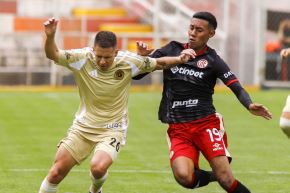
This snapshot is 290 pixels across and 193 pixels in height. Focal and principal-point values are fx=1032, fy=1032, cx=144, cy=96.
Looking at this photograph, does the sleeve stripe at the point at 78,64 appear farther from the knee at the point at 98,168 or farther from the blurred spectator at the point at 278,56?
the blurred spectator at the point at 278,56

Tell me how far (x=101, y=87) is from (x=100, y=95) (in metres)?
0.08

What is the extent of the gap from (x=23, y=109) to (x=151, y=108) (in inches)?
101

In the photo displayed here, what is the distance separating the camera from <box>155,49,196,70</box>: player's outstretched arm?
33.2 feet

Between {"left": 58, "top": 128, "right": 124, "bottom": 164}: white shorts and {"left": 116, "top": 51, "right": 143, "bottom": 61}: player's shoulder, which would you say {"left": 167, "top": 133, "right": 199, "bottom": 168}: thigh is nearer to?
{"left": 58, "top": 128, "right": 124, "bottom": 164}: white shorts

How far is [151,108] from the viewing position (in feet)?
68.0

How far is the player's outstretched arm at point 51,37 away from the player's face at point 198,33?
1455 millimetres

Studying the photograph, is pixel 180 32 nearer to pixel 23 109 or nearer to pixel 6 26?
pixel 6 26

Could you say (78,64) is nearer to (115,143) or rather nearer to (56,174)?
(115,143)

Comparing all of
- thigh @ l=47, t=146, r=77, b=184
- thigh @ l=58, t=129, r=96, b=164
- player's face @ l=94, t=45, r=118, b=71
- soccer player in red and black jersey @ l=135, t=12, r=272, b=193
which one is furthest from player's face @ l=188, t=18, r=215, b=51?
thigh @ l=47, t=146, r=77, b=184

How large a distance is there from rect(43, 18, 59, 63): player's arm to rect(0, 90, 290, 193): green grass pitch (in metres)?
1.91

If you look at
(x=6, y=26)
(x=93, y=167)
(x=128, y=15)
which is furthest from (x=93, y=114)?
(x=128, y=15)

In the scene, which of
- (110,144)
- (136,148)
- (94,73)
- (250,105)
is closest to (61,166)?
(110,144)

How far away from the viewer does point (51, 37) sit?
385 inches

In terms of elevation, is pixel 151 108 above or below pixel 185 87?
below
